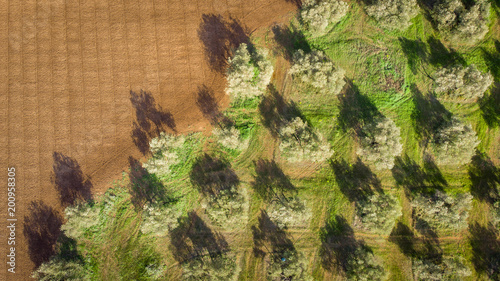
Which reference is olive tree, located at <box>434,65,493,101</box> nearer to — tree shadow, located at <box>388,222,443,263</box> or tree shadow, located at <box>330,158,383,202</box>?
tree shadow, located at <box>330,158,383,202</box>

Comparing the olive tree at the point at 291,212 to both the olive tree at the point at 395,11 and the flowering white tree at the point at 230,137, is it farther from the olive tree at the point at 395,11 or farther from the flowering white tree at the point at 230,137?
the olive tree at the point at 395,11

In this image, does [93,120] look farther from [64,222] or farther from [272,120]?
[272,120]

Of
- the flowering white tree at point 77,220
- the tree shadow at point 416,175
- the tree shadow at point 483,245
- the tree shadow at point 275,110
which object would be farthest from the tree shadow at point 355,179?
the flowering white tree at point 77,220

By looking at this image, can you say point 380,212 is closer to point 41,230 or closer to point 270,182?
point 270,182

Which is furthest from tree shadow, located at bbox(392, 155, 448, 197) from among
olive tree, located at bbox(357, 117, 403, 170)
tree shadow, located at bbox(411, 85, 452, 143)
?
tree shadow, located at bbox(411, 85, 452, 143)

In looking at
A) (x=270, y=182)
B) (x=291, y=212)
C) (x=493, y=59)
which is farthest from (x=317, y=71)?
(x=493, y=59)
